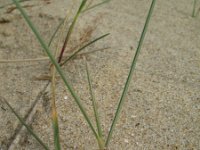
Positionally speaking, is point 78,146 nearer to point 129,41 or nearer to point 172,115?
point 172,115

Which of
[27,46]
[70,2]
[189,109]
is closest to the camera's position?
[189,109]

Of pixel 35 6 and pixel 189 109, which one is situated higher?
pixel 189 109

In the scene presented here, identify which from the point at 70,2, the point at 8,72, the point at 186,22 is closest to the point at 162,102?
the point at 8,72

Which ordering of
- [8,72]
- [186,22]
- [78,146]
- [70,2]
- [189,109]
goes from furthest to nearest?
1. [70,2]
2. [186,22]
3. [8,72]
4. [189,109]
5. [78,146]

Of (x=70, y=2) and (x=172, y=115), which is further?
(x=70, y=2)

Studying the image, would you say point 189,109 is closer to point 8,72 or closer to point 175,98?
point 175,98

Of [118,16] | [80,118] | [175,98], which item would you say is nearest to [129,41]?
[118,16]
